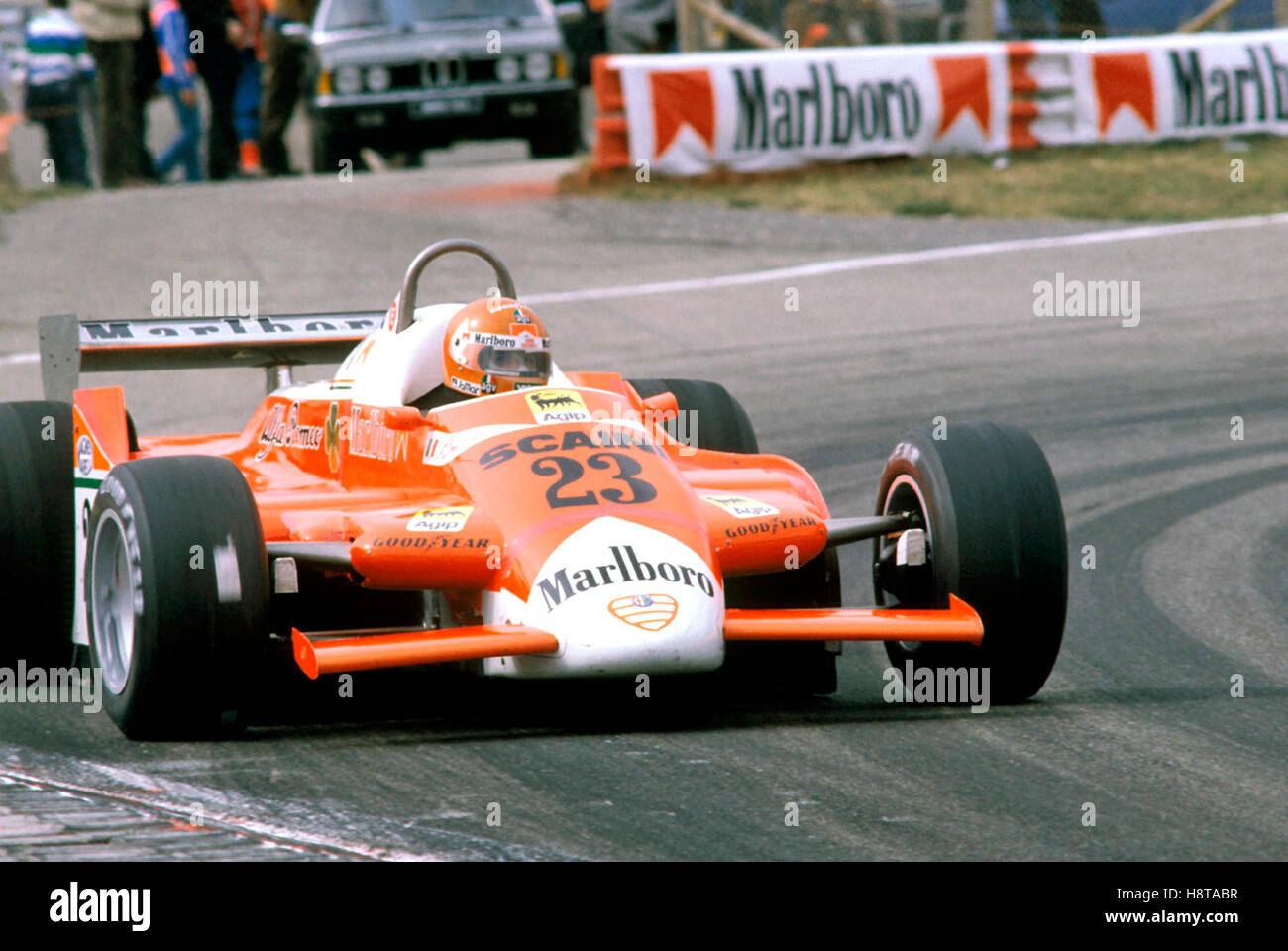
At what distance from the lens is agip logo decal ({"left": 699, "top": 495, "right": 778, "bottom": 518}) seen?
7.19 meters

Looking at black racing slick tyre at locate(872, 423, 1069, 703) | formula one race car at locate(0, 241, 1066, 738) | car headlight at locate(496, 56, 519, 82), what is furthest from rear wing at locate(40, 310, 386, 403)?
car headlight at locate(496, 56, 519, 82)

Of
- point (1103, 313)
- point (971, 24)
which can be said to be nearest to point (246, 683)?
point (1103, 313)

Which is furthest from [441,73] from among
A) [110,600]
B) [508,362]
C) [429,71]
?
[110,600]

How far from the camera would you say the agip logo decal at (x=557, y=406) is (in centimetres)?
734

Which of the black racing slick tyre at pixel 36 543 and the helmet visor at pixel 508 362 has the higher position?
the helmet visor at pixel 508 362

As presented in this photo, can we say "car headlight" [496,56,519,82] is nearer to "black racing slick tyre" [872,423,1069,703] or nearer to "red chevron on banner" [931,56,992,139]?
"red chevron on banner" [931,56,992,139]

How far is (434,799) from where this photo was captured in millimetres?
6012

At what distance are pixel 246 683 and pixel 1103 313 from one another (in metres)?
10.5

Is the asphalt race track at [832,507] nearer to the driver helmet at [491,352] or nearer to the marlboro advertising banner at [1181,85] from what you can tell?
the driver helmet at [491,352]

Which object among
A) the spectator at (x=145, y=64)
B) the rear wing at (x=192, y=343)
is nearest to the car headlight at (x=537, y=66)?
the spectator at (x=145, y=64)

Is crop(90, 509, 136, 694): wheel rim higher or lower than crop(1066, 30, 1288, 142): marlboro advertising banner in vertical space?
lower

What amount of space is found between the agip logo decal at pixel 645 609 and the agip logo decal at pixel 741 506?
0.66m
